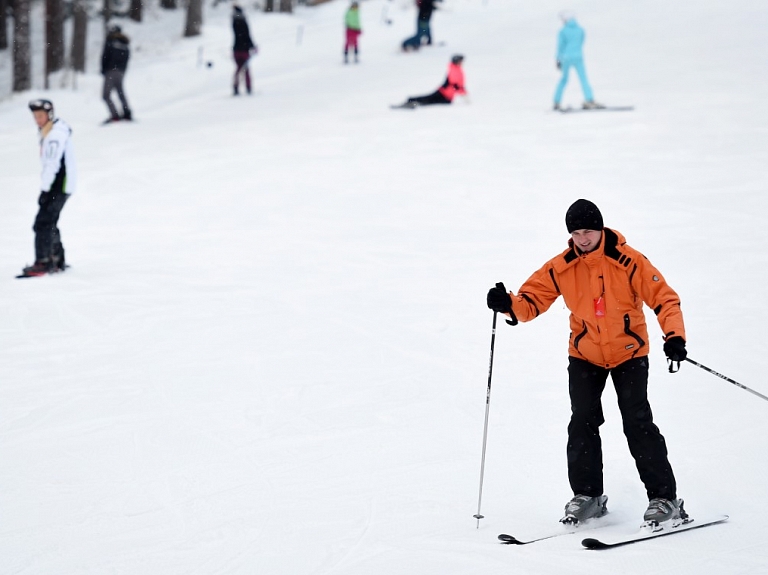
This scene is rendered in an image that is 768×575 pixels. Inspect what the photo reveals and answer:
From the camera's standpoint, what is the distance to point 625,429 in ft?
14.1

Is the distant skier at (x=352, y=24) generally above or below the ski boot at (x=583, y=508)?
above

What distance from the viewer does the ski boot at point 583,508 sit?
4281mm

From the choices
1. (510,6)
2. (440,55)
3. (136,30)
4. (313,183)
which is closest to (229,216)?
(313,183)

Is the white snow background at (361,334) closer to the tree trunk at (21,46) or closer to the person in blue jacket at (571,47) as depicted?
the person in blue jacket at (571,47)

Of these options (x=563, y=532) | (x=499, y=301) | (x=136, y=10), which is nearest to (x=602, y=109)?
(x=499, y=301)

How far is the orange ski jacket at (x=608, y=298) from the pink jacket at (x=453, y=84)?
12.4m

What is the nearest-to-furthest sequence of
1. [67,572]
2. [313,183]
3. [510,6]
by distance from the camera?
1. [67,572]
2. [313,183]
3. [510,6]

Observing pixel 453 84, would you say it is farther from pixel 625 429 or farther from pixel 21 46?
pixel 625 429

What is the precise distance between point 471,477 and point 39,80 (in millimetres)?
24746

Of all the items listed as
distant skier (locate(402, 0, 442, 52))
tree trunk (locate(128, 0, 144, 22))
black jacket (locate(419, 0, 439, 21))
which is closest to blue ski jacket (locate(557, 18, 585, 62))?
distant skier (locate(402, 0, 442, 52))

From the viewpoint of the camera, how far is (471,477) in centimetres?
498

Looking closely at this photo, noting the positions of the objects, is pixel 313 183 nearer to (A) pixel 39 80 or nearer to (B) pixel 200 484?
(B) pixel 200 484

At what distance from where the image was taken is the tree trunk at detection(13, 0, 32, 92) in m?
20.6

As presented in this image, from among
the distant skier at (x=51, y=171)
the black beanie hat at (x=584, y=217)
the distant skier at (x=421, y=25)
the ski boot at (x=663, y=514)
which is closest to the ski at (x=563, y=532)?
the ski boot at (x=663, y=514)
